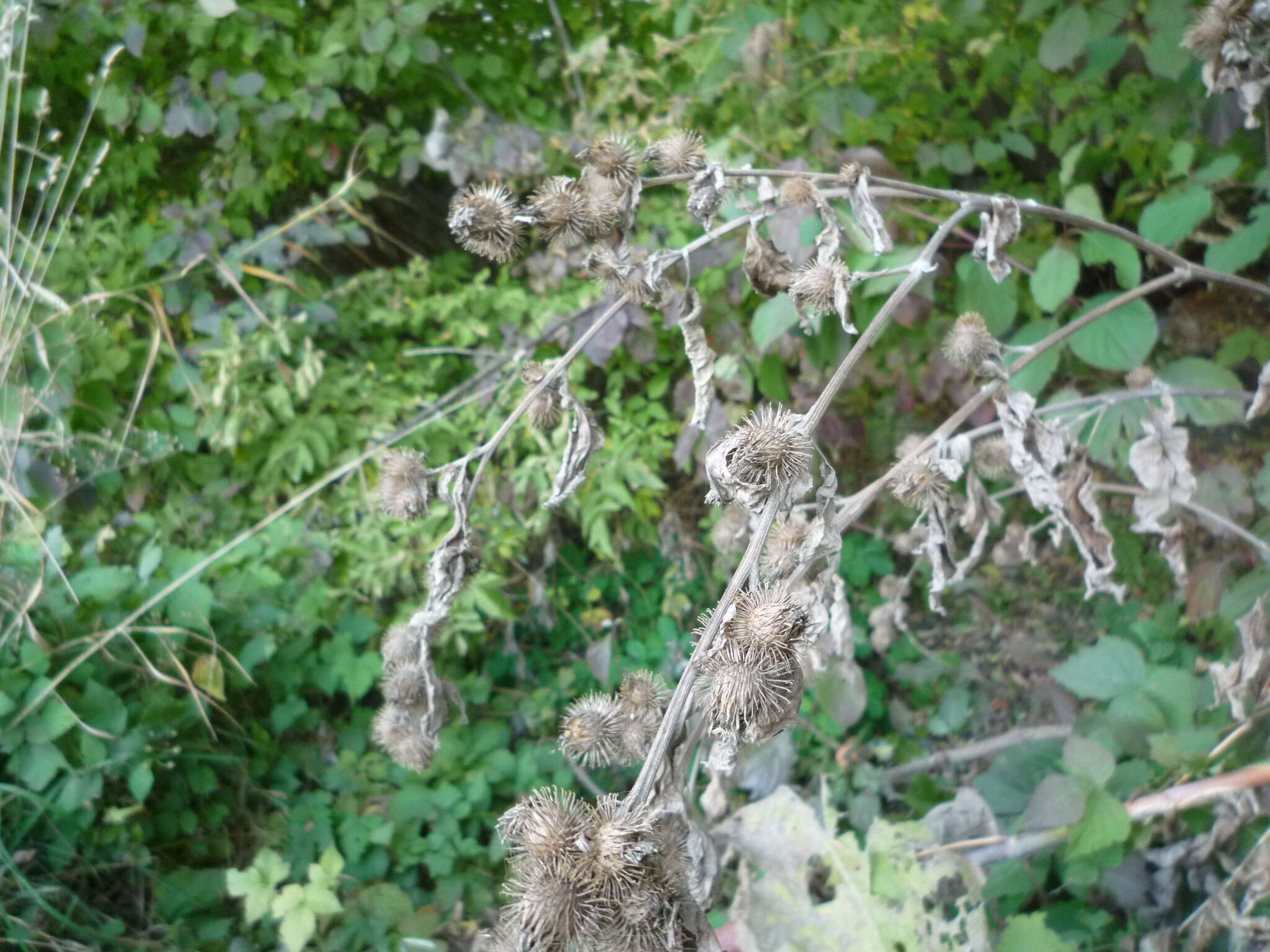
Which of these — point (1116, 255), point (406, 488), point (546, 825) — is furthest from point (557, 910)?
point (1116, 255)

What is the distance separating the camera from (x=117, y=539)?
6.52 ft

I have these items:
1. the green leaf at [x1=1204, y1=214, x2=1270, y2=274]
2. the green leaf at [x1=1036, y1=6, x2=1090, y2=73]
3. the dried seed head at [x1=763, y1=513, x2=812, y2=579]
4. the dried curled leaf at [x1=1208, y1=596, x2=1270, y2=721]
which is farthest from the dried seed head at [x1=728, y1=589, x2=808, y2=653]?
the green leaf at [x1=1036, y1=6, x2=1090, y2=73]

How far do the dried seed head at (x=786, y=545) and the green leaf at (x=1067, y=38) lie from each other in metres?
1.08

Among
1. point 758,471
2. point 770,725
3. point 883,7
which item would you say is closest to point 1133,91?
point 883,7

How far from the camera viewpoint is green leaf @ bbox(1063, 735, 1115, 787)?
1.19m

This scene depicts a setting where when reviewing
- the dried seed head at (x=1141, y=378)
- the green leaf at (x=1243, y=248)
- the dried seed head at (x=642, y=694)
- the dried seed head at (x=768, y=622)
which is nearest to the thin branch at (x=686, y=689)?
the dried seed head at (x=768, y=622)

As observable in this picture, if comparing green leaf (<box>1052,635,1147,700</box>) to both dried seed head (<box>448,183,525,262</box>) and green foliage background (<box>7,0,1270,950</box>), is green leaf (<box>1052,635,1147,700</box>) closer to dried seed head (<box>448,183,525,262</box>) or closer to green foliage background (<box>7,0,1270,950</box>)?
green foliage background (<box>7,0,1270,950</box>)

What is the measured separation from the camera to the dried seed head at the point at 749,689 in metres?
0.60

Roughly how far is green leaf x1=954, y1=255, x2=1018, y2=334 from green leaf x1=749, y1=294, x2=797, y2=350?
1.03ft

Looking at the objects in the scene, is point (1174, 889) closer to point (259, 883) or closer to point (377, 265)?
point (259, 883)

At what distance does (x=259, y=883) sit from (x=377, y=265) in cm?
183

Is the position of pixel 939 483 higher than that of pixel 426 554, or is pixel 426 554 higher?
pixel 939 483

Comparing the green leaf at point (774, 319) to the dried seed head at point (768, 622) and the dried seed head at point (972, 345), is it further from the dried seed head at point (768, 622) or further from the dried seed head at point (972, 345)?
the dried seed head at point (768, 622)

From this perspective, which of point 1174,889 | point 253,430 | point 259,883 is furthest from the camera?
point 253,430
